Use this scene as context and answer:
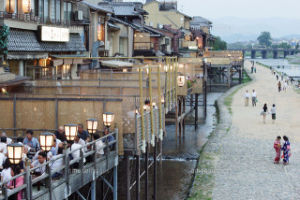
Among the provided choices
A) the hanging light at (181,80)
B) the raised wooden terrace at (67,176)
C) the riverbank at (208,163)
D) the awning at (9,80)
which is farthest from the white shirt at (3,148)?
the hanging light at (181,80)

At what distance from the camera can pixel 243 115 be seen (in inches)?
1818

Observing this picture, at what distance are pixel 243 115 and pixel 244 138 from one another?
40.9 feet

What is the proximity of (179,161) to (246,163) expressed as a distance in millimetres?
4175

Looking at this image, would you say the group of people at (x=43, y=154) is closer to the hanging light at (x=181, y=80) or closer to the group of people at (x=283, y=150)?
the group of people at (x=283, y=150)

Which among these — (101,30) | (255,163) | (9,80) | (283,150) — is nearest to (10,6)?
(9,80)

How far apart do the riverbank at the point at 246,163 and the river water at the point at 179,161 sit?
0.72 m

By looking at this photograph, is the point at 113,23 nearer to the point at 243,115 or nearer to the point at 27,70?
the point at 243,115

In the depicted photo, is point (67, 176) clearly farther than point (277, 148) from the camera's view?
No

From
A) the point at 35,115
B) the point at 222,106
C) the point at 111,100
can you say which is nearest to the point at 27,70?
the point at 35,115

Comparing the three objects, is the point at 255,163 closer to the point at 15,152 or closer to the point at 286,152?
the point at 286,152

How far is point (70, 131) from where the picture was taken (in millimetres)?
13977

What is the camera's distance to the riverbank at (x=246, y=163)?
2144 cm

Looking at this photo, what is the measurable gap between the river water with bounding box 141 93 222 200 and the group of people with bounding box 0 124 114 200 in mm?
A: 8137

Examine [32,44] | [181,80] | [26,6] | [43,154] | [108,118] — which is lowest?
[43,154]
